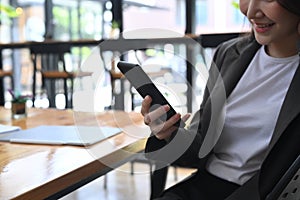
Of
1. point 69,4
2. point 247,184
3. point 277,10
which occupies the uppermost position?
point 69,4

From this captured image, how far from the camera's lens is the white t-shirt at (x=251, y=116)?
1.09 meters

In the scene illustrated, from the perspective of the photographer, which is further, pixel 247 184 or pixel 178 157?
pixel 178 157

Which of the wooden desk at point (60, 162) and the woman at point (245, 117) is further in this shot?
the woman at point (245, 117)

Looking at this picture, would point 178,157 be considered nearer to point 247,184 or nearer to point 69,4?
point 247,184

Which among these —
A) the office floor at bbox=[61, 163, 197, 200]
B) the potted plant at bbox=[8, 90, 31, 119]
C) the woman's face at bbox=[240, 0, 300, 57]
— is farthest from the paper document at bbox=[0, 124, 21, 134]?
the office floor at bbox=[61, 163, 197, 200]

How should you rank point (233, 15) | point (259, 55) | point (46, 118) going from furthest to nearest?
1. point (233, 15)
2. point (46, 118)
3. point (259, 55)

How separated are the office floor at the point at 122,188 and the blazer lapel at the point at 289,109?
1.63 m

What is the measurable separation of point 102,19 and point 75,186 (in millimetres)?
5130

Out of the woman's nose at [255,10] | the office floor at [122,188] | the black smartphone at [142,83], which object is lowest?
the office floor at [122,188]

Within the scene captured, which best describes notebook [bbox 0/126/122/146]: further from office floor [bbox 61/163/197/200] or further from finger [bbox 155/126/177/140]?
office floor [bbox 61/163/197/200]

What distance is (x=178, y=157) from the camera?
3.92ft

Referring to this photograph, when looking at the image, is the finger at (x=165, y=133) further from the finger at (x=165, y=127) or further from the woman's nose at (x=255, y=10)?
the woman's nose at (x=255, y=10)

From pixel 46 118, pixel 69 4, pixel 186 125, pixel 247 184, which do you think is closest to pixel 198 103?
pixel 186 125

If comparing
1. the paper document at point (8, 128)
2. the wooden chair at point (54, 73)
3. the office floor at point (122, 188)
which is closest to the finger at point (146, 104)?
the paper document at point (8, 128)
